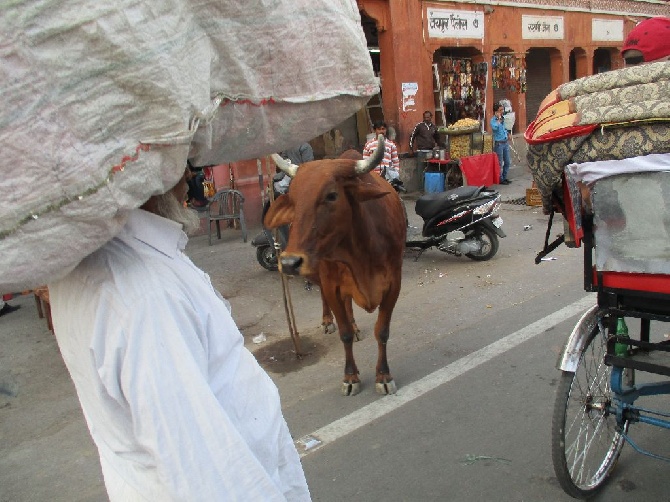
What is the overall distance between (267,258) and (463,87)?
9026 mm

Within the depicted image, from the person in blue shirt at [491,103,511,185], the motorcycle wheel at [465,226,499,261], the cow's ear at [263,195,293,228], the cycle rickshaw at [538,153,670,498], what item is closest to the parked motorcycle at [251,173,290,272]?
the motorcycle wheel at [465,226,499,261]

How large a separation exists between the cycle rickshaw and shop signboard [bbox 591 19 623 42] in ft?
56.4

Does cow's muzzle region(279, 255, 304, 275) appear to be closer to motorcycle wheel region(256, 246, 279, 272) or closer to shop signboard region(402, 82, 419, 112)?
motorcycle wheel region(256, 246, 279, 272)

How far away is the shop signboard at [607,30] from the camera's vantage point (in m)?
17.6

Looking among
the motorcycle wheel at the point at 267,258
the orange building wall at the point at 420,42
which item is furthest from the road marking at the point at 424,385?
the orange building wall at the point at 420,42

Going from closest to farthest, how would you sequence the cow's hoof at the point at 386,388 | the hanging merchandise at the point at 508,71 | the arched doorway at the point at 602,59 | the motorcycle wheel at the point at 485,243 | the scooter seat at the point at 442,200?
the cow's hoof at the point at 386,388, the scooter seat at the point at 442,200, the motorcycle wheel at the point at 485,243, the hanging merchandise at the point at 508,71, the arched doorway at the point at 602,59

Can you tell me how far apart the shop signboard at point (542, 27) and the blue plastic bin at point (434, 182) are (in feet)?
18.9

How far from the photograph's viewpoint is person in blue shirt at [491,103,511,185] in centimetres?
1375

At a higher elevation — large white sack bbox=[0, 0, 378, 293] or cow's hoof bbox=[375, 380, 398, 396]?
large white sack bbox=[0, 0, 378, 293]

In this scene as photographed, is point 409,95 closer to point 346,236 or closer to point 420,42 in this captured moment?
point 420,42

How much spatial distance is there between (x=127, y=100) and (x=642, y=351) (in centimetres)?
272

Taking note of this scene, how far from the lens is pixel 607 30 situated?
18.0 meters

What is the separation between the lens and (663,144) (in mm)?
2324

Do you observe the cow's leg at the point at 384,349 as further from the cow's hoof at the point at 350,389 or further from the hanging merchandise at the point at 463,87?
the hanging merchandise at the point at 463,87
